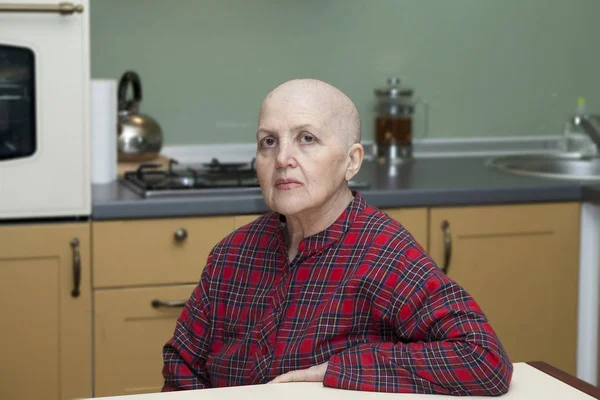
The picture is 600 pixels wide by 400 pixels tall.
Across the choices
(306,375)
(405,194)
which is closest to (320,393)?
(306,375)

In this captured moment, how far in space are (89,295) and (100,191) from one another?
0.30 m

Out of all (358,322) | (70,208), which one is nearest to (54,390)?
(70,208)

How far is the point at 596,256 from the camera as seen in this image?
273cm

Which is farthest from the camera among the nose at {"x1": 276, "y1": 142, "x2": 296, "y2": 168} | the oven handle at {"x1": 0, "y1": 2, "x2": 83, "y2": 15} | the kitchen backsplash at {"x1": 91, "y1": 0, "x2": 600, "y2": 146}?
the kitchen backsplash at {"x1": 91, "y1": 0, "x2": 600, "y2": 146}

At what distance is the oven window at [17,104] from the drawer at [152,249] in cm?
27

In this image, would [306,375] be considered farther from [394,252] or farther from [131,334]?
[131,334]

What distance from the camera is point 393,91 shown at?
3.15 metres

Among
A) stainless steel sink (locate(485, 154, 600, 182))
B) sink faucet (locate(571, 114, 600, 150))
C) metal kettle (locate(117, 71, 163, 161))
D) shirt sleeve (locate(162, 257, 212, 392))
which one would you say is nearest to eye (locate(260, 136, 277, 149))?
shirt sleeve (locate(162, 257, 212, 392))

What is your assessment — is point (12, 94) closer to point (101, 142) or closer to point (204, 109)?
point (101, 142)

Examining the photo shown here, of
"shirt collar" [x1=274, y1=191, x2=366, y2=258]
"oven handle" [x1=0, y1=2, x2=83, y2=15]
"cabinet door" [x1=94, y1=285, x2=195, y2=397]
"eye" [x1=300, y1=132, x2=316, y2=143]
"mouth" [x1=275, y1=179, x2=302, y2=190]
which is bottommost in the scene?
"cabinet door" [x1=94, y1=285, x2=195, y2=397]

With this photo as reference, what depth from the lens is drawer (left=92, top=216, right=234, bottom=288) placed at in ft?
7.95

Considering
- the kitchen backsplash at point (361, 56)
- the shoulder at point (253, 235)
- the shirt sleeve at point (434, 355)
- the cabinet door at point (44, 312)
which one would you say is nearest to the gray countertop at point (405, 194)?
the cabinet door at point (44, 312)

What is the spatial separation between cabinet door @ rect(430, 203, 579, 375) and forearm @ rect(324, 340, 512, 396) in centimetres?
126

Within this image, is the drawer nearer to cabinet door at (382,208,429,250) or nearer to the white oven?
the white oven
